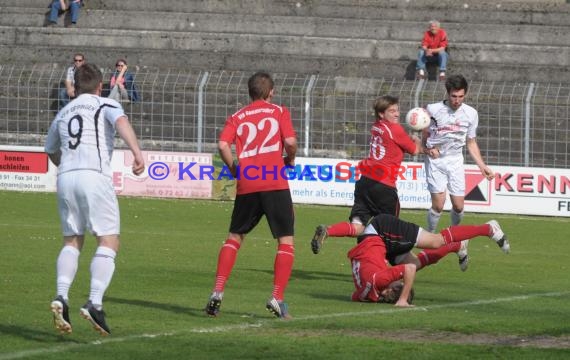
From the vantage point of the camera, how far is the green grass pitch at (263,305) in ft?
30.5

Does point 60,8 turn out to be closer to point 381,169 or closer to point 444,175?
point 444,175

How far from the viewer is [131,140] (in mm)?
9336

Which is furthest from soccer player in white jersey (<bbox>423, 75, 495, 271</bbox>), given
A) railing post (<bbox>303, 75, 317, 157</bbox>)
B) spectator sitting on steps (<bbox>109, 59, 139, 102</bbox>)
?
spectator sitting on steps (<bbox>109, 59, 139, 102</bbox>)

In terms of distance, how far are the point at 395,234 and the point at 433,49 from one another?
17.6 metres

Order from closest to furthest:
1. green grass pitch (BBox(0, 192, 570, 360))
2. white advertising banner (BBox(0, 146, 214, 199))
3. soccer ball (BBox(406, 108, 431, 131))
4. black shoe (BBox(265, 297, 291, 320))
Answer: green grass pitch (BBox(0, 192, 570, 360)) → black shoe (BBox(265, 297, 291, 320)) → soccer ball (BBox(406, 108, 431, 131)) → white advertising banner (BBox(0, 146, 214, 199))

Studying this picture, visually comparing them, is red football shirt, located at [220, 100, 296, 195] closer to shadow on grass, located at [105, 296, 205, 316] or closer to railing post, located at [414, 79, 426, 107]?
shadow on grass, located at [105, 296, 205, 316]

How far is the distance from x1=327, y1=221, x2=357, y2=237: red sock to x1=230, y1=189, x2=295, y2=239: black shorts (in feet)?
7.92

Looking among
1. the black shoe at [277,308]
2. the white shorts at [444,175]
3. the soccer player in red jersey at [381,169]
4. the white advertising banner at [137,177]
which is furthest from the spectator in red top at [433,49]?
the black shoe at [277,308]

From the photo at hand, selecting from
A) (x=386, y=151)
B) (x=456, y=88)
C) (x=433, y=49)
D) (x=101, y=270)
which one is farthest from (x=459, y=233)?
(x=433, y=49)

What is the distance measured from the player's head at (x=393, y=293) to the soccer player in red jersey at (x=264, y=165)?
1492mm

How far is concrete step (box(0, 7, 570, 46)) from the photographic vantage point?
3194 centimetres

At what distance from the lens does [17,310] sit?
11.0 meters

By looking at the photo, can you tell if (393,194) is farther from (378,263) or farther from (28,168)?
(28,168)

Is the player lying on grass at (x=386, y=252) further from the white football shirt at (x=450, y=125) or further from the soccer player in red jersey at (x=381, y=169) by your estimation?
the white football shirt at (x=450, y=125)
